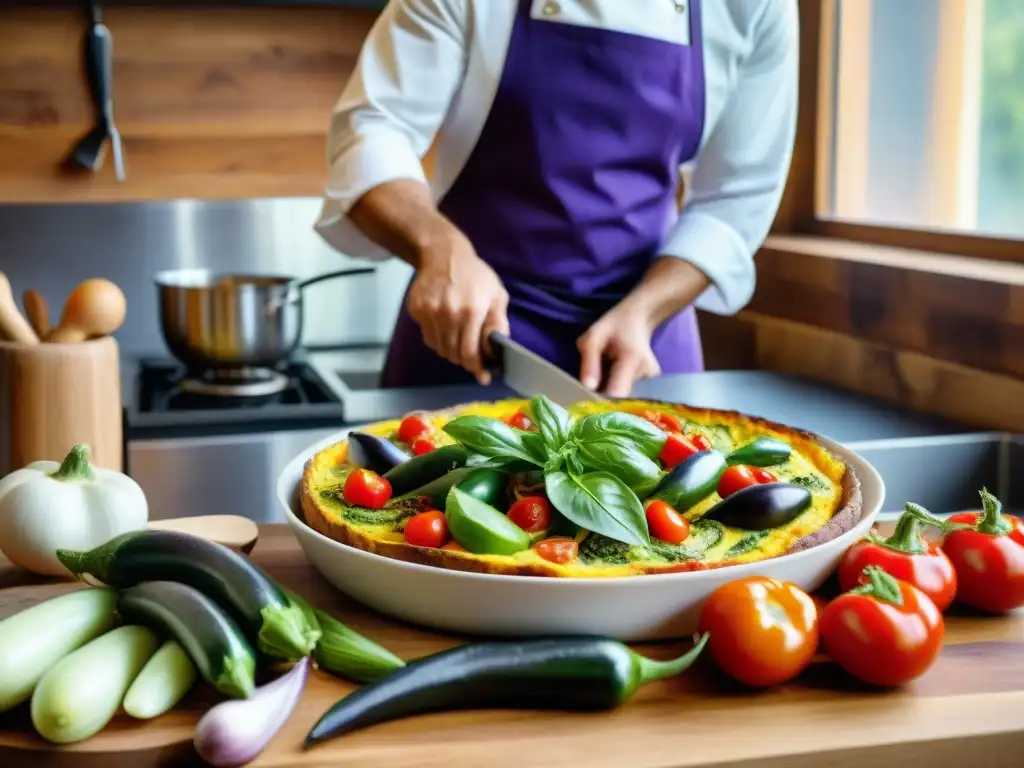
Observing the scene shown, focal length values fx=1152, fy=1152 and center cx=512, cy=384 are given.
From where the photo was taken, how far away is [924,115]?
2150 millimetres

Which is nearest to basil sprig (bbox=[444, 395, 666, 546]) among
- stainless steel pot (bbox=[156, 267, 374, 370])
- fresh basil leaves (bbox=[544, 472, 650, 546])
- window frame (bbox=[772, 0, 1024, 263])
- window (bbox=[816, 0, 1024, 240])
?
fresh basil leaves (bbox=[544, 472, 650, 546])

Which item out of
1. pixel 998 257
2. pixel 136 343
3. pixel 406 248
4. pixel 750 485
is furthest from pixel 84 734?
pixel 136 343

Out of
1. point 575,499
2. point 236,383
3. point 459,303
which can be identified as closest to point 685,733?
point 575,499

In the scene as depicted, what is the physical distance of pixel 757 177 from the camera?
5.68 ft

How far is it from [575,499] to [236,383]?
1.20 meters

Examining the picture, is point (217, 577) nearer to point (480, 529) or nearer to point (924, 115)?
point (480, 529)

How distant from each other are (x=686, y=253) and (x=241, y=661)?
3.66ft

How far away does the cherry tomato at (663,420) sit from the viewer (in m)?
1.03

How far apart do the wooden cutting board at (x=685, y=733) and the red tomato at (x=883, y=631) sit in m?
0.02

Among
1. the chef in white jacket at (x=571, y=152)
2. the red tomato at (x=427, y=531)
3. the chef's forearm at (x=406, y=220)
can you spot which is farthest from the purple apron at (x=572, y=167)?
the red tomato at (x=427, y=531)

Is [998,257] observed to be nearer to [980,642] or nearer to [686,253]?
[686,253]

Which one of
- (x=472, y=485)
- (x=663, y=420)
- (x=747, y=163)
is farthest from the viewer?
(x=747, y=163)

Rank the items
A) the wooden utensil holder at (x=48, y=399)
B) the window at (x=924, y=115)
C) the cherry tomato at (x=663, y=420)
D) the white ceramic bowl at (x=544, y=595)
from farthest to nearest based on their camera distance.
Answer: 1. the window at (x=924, y=115)
2. the wooden utensil holder at (x=48, y=399)
3. the cherry tomato at (x=663, y=420)
4. the white ceramic bowl at (x=544, y=595)

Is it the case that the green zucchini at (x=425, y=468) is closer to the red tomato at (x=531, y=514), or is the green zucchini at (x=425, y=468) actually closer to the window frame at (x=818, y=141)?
the red tomato at (x=531, y=514)
